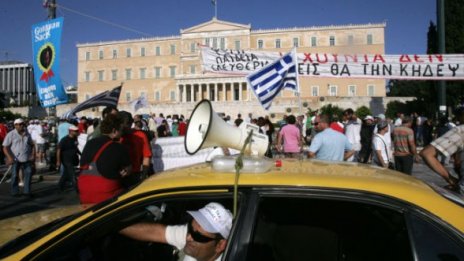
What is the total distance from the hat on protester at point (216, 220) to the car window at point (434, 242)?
866 mm

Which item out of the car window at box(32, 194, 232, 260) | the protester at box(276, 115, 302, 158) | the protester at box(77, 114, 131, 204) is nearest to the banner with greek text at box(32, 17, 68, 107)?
the protester at box(276, 115, 302, 158)

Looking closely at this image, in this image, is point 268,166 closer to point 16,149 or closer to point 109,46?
point 16,149

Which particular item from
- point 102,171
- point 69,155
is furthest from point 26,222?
point 69,155

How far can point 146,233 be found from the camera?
265 cm

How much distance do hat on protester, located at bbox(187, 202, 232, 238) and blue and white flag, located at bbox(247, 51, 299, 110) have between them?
7.03m

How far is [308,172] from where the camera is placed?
7.38 ft

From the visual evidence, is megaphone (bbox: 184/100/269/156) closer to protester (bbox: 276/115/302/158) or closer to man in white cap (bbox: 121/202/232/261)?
man in white cap (bbox: 121/202/232/261)

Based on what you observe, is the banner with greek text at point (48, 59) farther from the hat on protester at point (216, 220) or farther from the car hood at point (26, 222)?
the hat on protester at point (216, 220)

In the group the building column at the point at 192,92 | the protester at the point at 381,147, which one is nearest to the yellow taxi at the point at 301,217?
the protester at the point at 381,147

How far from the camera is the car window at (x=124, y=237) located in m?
2.15

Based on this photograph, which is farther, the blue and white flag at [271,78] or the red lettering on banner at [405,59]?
the red lettering on banner at [405,59]

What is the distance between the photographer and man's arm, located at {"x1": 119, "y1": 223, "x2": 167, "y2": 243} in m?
2.63

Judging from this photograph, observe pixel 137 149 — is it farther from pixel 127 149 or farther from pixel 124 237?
pixel 124 237

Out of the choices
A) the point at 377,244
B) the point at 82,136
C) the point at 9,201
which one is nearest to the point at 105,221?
the point at 377,244
